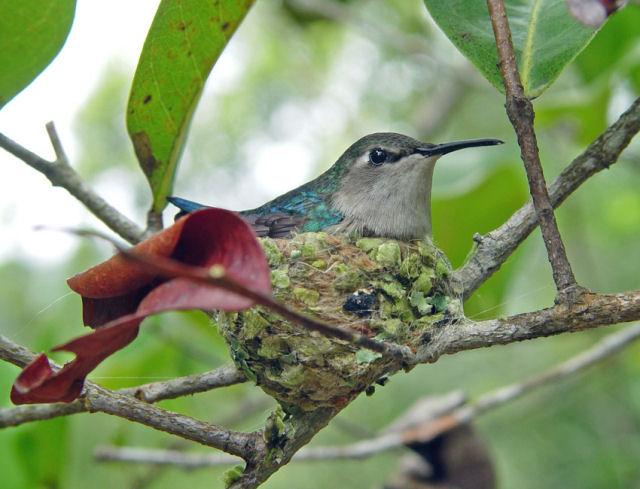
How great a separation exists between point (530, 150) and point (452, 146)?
120 cm

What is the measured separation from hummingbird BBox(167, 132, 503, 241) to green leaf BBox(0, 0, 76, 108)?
85cm

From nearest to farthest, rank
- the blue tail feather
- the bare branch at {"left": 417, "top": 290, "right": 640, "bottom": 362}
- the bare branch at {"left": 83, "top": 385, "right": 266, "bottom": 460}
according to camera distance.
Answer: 1. the bare branch at {"left": 417, "top": 290, "right": 640, "bottom": 362}
2. the bare branch at {"left": 83, "top": 385, "right": 266, "bottom": 460}
3. the blue tail feather

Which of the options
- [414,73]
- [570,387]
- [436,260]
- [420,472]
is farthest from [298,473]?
[414,73]

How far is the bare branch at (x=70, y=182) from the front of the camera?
213 cm

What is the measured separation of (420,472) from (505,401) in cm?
52

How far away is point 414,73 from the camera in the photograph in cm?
745

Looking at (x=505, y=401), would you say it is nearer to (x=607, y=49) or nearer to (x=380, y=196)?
(x=380, y=196)

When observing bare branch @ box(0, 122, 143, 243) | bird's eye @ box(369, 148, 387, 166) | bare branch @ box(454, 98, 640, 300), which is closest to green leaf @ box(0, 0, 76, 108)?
bare branch @ box(0, 122, 143, 243)

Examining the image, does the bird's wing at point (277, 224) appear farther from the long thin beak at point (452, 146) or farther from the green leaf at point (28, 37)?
the green leaf at point (28, 37)

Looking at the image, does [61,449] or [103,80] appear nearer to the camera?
[61,449]

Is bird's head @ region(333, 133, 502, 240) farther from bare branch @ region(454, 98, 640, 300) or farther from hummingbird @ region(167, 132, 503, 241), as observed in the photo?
bare branch @ region(454, 98, 640, 300)

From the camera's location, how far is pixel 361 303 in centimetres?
233

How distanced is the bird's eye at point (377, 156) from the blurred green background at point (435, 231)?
0.30 metres

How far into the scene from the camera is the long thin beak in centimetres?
254
